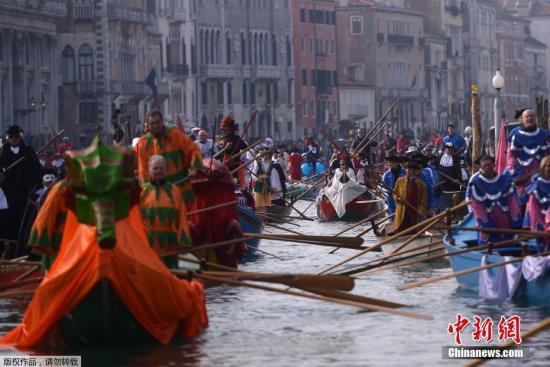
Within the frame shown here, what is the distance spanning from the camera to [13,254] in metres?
21.9

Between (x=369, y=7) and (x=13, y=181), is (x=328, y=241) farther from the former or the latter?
(x=369, y=7)

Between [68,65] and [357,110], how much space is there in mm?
38350

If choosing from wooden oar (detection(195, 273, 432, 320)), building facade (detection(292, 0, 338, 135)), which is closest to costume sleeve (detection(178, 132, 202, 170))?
wooden oar (detection(195, 273, 432, 320))

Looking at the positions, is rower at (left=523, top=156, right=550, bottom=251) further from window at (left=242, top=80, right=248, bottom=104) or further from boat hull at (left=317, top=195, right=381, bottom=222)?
window at (left=242, top=80, right=248, bottom=104)

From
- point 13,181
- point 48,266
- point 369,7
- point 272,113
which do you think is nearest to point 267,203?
point 13,181

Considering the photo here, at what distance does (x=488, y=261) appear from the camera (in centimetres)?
1900

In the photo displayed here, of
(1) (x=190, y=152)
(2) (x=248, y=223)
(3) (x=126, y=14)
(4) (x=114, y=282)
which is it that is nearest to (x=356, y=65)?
(3) (x=126, y=14)

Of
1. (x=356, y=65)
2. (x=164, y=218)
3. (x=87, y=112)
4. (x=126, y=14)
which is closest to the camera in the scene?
(x=164, y=218)

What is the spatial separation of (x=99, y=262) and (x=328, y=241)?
192 inches

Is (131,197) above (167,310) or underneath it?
above

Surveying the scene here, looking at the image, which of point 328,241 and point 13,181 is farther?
point 13,181

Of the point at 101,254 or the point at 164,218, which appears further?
the point at 164,218

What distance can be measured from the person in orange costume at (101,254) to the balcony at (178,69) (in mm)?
80725

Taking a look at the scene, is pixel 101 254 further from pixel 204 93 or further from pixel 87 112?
pixel 204 93
